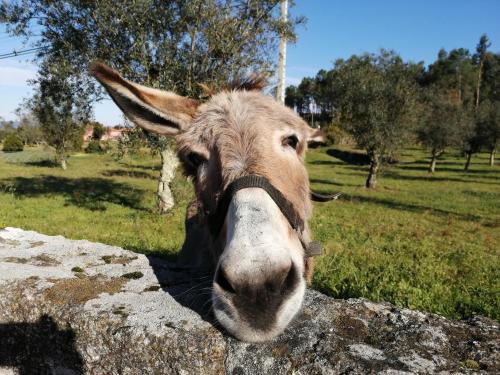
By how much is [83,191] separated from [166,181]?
8.12 metres

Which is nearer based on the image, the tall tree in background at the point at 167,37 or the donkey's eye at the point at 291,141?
the donkey's eye at the point at 291,141

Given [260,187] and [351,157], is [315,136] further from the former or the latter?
[351,157]

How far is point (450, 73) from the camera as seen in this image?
256 feet

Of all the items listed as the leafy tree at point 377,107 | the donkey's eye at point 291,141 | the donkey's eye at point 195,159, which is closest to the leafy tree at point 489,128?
the leafy tree at point 377,107

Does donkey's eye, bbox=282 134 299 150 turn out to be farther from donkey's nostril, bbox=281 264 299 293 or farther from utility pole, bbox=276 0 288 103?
utility pole, bbox=276 0 288 103

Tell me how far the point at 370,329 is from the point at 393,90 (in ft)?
83.1

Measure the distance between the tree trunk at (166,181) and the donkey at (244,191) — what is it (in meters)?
8.95

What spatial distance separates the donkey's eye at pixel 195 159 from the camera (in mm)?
2896

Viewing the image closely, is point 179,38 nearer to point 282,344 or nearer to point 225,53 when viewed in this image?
point 225,53

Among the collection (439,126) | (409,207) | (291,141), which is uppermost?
(439,126)

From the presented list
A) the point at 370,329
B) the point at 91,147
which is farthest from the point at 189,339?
the point at 91,147

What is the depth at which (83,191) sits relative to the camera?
61.6ft

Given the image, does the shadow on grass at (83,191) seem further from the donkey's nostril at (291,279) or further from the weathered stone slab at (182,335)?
the donkey's nostril at (291,279)

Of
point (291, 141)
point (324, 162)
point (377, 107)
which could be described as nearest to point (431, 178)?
point (377, 107)
